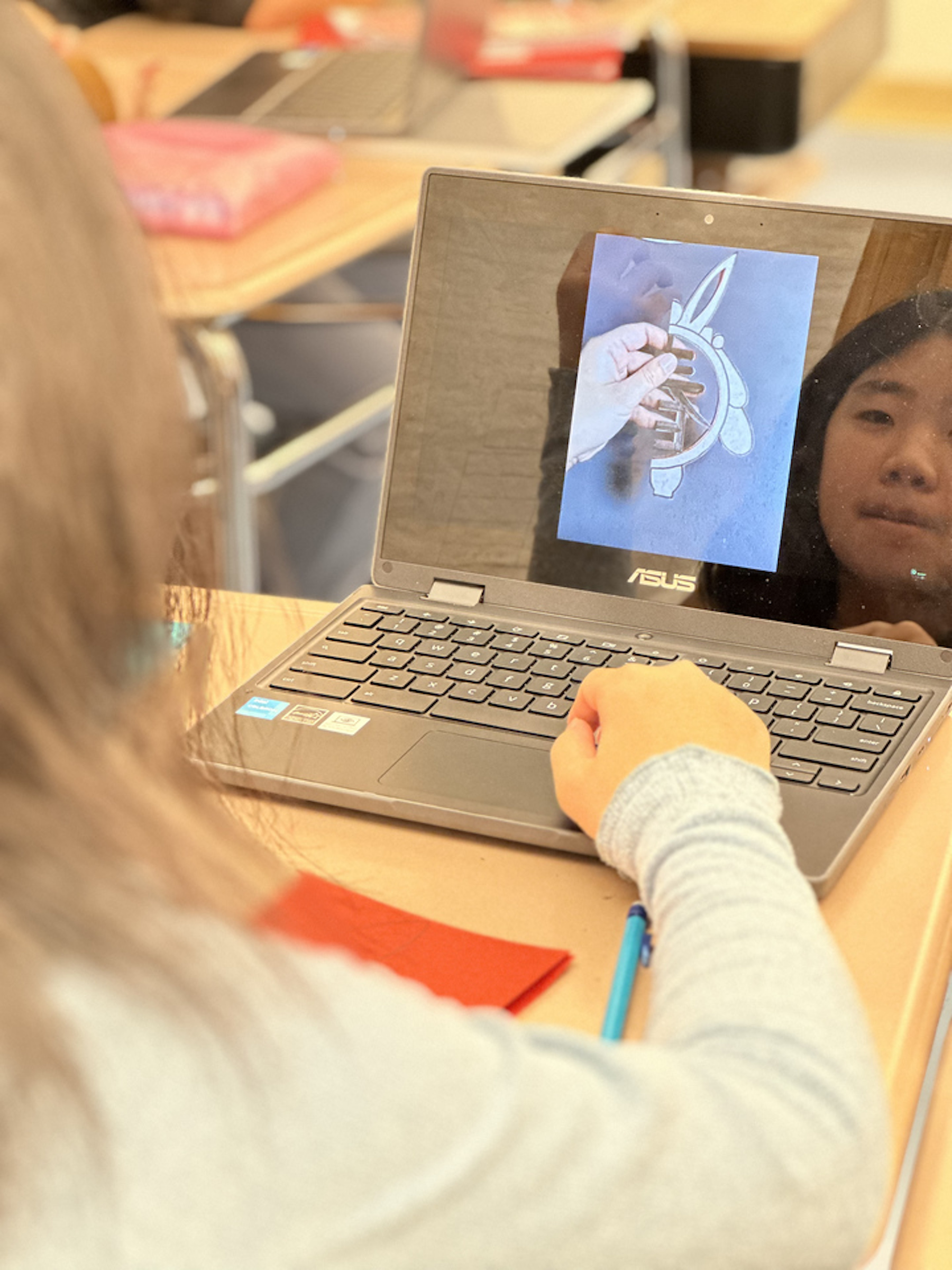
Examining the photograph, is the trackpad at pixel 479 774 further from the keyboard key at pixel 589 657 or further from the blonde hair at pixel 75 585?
the blonde hair at pixel 75 585

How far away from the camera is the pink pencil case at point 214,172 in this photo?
5.11 feet

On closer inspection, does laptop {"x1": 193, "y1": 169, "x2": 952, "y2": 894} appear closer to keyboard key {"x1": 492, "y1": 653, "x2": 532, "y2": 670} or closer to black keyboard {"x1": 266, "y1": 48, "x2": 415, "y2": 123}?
keyboard key {"x1": 492, "y1": 653, "x2": 532, "y2": 670}

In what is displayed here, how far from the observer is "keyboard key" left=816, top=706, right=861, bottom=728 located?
73 centimetres

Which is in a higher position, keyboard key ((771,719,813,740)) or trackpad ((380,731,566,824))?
keyboard key ((771,719,813,740))

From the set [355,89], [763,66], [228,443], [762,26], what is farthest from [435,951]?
[762,26]

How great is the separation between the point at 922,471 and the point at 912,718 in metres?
0.13

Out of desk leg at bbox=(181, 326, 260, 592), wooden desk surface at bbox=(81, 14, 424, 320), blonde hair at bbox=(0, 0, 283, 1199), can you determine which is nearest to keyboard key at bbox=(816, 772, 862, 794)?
blonde hair at bbox=(0, 0, 283, 1199)

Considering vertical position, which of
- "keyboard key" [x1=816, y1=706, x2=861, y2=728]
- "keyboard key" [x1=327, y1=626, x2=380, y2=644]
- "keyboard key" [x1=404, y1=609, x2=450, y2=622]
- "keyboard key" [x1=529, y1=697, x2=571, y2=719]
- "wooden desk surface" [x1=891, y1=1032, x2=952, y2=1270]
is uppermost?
"keyboard key" [x1=816, y1=706, x2=861, y2=728]

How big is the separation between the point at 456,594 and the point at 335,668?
10 cm

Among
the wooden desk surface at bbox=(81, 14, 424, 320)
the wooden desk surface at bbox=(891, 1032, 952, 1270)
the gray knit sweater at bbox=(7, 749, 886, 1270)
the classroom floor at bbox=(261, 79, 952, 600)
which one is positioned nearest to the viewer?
the gray knit sweater at bbox=(7, 749, 886, 1270)

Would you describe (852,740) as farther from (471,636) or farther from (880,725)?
(471,636)

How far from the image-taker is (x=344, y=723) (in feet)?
2.47

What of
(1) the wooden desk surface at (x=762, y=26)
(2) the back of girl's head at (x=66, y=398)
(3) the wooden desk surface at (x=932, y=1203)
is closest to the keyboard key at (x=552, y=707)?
(3) the wooden desk surface at (x=932, y=1203)

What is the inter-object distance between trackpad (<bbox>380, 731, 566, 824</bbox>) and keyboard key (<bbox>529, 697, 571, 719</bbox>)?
28 mm
